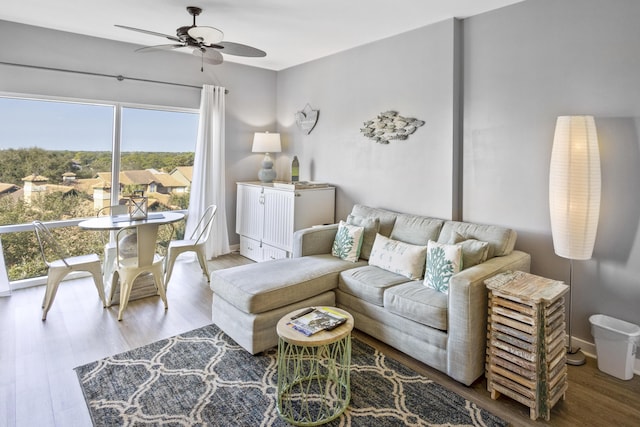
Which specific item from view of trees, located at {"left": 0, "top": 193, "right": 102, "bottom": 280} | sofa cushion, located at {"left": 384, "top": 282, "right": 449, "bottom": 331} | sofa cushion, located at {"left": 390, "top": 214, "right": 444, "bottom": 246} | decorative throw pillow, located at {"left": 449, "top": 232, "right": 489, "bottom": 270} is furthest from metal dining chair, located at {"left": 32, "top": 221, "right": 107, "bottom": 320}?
decorative throw pillow, located at {"left": 449, "top": 232, "right": 489, "bottom": 270}

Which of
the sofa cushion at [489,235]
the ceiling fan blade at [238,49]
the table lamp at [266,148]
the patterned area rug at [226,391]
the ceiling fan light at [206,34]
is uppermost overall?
the ceiling fan blade at [238,49]

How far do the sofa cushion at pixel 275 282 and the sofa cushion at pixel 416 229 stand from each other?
1.63 ft

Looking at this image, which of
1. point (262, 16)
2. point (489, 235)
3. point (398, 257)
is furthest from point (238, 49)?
point (489, 235)

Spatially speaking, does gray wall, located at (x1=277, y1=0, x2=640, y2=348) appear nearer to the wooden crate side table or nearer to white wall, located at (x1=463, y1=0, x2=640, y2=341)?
white wall, located at (x1=463, y1=0, x2=640, y2=341)

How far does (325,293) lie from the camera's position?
3020 mm

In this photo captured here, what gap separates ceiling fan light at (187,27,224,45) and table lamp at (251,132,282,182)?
2196 millimetres

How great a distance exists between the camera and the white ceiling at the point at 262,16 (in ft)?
9.94

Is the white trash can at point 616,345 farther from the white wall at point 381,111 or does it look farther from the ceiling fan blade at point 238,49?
the ceiling fan blade at point 238,49

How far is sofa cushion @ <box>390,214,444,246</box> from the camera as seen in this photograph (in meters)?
3.20

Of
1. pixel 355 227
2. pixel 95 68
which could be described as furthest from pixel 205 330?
pixel 95 68

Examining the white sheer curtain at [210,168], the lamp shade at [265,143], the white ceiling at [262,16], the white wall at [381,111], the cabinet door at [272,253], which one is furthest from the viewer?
the lamp shade at [265,143]

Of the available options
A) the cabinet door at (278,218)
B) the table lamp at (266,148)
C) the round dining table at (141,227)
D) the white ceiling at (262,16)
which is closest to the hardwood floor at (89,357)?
the round dining table at (141,227)

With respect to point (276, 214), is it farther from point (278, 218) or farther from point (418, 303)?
point (418, 303)

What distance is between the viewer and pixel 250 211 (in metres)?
4.98
